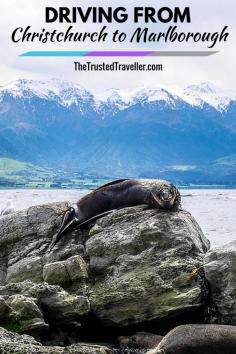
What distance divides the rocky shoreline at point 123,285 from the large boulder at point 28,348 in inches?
21.7

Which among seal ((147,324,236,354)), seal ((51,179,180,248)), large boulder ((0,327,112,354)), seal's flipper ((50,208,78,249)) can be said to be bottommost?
seal ((147,324,236,354))

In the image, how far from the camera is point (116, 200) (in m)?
20.9

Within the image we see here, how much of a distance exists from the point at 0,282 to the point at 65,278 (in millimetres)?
3319

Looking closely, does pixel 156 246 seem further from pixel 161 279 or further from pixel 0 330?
pixel 0 330

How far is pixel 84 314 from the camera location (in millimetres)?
16641

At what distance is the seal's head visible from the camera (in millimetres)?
19344

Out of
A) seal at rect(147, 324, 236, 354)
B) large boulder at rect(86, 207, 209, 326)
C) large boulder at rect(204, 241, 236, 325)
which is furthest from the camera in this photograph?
large boulder at rect(86, 207, 209, 326)

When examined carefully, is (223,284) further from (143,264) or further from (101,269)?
(101,269)

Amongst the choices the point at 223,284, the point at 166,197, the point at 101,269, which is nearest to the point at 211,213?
the point at 166,197

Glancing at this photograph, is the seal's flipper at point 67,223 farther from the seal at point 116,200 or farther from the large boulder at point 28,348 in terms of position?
the large boulder at point 28,348

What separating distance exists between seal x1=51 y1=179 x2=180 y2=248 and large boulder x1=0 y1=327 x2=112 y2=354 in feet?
21.4

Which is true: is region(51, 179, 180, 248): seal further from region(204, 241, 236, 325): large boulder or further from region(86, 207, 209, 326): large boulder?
region(204, 241, 236, 325): large boulder

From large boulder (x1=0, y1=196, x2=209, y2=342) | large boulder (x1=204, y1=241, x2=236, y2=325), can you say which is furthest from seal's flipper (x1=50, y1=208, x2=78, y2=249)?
large boulder (x1=204, y1=241, x2=236, y2=325)

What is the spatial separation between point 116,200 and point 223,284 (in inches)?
201
